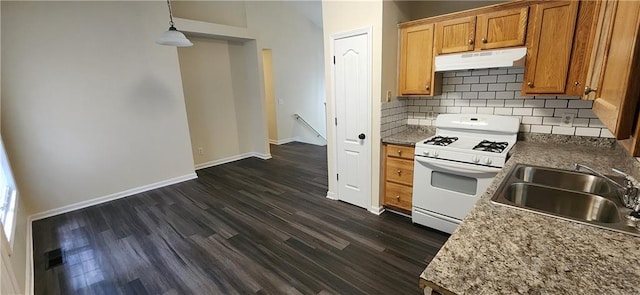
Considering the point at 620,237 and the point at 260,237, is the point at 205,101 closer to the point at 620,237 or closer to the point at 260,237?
the point at 260,237

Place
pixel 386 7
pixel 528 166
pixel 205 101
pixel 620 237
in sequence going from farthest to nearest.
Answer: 1. pixel 205 101
2. pixel 386 7
3. pixel 528 166
4. pixel 620 237

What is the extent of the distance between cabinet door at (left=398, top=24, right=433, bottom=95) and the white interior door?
1.24ft

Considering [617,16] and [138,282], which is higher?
[617,16]

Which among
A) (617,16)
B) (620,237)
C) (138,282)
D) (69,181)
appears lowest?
(138,282)

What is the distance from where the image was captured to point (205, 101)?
504 cm

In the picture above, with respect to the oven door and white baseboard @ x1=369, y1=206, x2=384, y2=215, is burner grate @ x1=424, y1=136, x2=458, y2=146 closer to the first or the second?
the oven door

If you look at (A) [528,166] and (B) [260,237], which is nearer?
(A) [528,166]

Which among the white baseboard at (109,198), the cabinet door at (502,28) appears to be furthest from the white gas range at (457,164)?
the white baseboard at (109,198)

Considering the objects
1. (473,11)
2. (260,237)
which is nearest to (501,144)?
(473,11)

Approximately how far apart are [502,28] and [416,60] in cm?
72

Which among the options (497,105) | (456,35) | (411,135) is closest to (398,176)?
(411,135)

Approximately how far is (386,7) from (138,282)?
3.17 metres

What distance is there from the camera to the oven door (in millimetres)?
2254

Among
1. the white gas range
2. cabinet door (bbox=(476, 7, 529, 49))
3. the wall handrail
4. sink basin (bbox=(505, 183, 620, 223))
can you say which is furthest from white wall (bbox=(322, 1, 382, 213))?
the wall handrail
